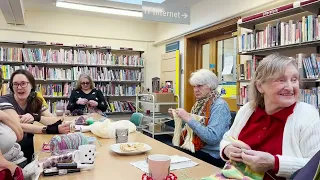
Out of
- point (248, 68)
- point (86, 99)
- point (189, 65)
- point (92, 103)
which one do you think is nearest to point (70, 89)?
point (86, 99)

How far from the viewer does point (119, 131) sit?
1861 mm

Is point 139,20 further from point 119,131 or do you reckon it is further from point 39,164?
point 39,164

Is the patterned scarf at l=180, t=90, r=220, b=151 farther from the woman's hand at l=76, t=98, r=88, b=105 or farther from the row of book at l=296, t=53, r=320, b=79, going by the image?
the woman's hand at l=76, t=98, r=88, b=105

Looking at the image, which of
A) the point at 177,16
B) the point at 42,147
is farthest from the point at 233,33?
the point at 42,147

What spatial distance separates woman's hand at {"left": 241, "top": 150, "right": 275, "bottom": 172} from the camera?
1151mm

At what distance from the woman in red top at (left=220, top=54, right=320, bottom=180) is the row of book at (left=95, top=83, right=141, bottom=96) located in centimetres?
460

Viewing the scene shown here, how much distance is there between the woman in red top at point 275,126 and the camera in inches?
46.0

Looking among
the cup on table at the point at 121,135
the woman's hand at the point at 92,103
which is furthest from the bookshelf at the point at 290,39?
the woman's hand at the point at 92,103

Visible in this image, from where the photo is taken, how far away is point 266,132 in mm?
1320

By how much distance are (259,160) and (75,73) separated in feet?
16.3

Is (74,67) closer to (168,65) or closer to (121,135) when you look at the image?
(168,65)

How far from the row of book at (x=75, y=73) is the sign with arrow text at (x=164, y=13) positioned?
7.23 ft

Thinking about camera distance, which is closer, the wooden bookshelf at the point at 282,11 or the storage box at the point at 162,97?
the wooden bookshelf at the point at 282,11

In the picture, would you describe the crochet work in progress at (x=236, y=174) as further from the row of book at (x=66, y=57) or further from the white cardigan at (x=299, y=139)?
the row of book at (x=66, y=57)
